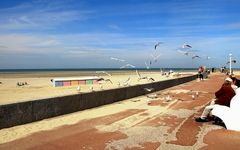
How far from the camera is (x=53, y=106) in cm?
1248

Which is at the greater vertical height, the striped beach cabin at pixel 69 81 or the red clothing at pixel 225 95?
the red clothing at pixel 225 95

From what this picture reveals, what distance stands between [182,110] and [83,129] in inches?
203

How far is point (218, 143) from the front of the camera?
8398 mm

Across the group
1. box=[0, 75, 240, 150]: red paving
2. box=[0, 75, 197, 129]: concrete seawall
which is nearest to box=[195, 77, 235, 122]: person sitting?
box=[0, 75, 240, 150]: red paving

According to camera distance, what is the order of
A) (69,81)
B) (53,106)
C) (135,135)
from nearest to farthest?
(135,135)
(53,106)
(69,81)

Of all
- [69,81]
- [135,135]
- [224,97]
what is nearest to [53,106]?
[135,135]

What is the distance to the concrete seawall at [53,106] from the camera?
416 inches

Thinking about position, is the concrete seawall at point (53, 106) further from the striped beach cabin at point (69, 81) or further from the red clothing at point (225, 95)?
the striped beach cabin at point (69, 81)

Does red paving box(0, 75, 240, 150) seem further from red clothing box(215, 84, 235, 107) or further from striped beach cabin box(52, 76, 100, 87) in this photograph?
striped beach cabin box(52, 76, 100, 87)

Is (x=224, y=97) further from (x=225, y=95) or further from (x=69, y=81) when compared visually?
(x=69, y=81)

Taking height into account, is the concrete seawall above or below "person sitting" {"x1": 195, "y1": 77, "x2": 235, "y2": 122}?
below

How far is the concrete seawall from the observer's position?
10.6m

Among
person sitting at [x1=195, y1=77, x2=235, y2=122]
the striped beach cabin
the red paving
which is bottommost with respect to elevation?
the red paving

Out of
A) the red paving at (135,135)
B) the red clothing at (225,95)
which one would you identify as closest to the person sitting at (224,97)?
the red clothing at (225,95)
